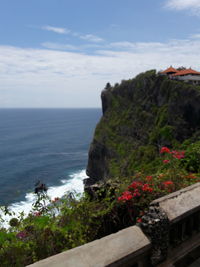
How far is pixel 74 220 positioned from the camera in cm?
339

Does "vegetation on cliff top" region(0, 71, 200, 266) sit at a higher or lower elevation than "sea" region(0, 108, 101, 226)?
higher

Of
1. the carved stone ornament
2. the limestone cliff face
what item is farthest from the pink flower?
the limestone cliff face

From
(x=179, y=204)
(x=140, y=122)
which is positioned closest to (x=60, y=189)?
(x=140, y=122)

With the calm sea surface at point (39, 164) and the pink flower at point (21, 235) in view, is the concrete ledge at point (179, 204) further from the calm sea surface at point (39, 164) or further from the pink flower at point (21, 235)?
the calm sea surface at point (39, 164)

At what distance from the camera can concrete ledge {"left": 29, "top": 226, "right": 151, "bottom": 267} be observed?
2035 millimetres

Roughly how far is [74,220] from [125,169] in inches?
1463

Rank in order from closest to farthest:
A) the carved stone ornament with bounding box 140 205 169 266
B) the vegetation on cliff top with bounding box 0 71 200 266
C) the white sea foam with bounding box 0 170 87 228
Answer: the carved stone ornament with bounding box 140 205 169 266 → the vegetation on cliff top with bounding box 0 71 200 266 → the white sea foam with bounding box 0 170 87 228

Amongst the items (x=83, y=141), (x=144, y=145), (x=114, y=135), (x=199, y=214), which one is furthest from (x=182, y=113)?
(x=83, y=141)

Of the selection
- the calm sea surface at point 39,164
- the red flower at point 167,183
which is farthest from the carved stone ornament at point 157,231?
the calm sea surface at point 39,164

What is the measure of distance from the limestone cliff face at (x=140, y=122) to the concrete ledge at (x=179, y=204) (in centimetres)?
2696

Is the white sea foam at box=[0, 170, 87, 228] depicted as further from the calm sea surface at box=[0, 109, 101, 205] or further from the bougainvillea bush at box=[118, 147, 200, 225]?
the bougainvillea bush at box=[118, 147, 200, 225]

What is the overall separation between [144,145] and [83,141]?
62.4 meters

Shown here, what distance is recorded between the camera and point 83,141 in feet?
341

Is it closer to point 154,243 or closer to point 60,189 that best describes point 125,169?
point 60,189
